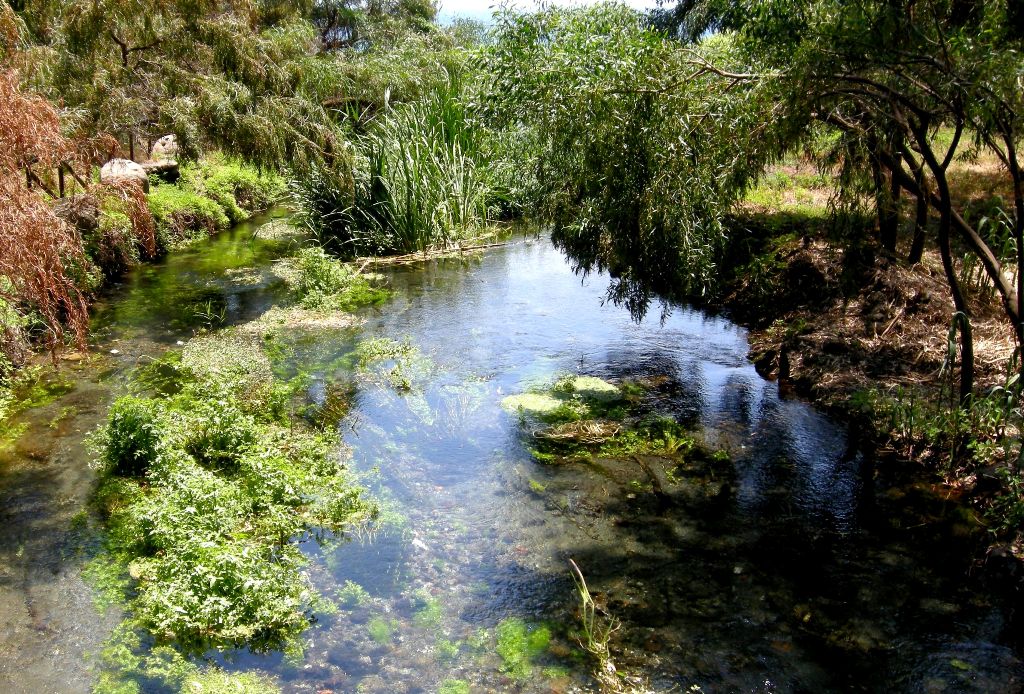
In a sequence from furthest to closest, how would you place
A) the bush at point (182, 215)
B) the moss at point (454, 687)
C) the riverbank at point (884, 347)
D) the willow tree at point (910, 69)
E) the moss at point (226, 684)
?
the bush at point (182, 215)
the riverbank at point (884, 347)
the willow tree at point (910, 69)
the moss at point (454, 687)
the moss at point (226, 684)

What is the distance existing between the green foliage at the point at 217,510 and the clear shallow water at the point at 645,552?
0.95 ft

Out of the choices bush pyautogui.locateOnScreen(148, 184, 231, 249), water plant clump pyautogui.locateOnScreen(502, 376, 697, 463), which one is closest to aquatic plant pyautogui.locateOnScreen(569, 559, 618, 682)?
water plant clump pyautogui.locateOnScreen(502, 376, 697, 463)

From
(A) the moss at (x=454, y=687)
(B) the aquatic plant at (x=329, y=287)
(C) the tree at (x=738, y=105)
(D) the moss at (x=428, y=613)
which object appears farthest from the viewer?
(B) the aquatic plant at (x=329, y=287)

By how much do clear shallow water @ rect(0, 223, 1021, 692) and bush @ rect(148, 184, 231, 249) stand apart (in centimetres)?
622

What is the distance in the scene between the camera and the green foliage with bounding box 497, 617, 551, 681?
5152 mm

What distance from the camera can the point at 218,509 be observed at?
20.6ft

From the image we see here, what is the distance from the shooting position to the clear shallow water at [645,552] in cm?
520

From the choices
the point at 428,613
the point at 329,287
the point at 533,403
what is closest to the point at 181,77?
the point at 329,287

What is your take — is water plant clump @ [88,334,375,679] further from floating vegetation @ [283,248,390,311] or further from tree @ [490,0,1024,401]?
floating vegetation @ [283,248,390,311]

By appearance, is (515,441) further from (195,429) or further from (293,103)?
(293,103)

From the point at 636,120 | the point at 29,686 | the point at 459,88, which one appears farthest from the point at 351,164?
the point at 29,686

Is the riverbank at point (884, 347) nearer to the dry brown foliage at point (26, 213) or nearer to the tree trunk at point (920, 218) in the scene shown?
the tree trunk at point (920, 218)

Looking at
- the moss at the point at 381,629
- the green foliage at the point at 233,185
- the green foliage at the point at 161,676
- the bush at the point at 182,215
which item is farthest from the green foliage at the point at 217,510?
the green foliage at the point at 233,185

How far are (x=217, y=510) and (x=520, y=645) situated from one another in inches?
105
